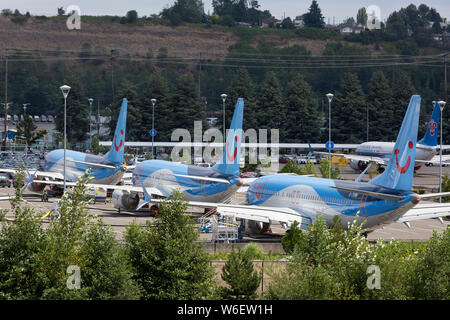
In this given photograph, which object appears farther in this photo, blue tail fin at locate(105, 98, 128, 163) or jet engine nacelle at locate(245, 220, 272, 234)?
blue tail fin at locate(105, 98, 128, 163)

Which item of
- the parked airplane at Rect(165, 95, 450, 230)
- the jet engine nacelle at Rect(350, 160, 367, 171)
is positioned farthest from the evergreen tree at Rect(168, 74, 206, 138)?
the parked airplane at Rect(165, 95, 450, 230)

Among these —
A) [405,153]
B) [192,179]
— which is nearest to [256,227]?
[192,179]

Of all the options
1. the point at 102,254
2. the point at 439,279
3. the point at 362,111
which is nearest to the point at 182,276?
the point at 102,254

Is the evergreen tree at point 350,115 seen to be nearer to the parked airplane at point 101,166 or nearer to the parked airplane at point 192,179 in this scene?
the parked airplane at point 101,166

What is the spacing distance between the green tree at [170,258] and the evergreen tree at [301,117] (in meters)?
111

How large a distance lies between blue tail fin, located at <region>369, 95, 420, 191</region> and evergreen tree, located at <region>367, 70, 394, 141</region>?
98300 millimetres

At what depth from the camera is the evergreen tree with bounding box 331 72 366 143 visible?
5517 inches

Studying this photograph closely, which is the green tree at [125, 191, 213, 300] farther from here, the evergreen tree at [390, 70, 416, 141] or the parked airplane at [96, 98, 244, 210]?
the evergreen tree at [390, 70, 416, 141]

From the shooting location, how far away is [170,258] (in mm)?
29688

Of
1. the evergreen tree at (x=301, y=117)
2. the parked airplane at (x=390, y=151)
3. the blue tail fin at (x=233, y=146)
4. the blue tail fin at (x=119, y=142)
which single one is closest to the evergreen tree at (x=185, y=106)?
the evergreen tree at (x=301, y=117)

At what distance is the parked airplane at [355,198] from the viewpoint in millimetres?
42781

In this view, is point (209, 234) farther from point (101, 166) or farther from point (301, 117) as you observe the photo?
point (301, 117)

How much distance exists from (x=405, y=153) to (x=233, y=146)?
16433 millimetres
